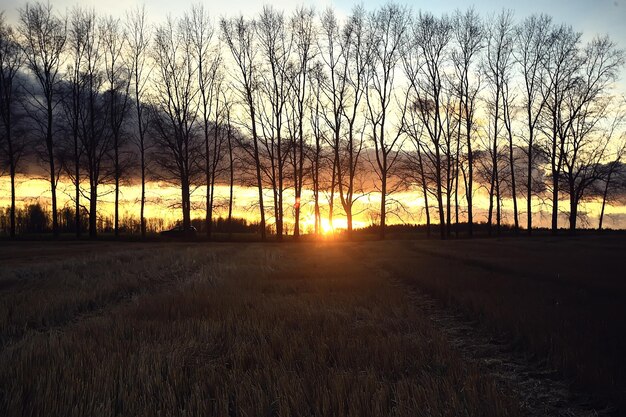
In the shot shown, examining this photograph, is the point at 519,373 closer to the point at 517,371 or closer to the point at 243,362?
the point at 517,371

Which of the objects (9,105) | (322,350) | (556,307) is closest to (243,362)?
(322,350)

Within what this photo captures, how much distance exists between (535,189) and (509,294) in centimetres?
3706

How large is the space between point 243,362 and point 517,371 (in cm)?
323

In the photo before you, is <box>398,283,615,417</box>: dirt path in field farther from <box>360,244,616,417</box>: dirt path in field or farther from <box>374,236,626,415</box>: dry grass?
<box>374,236,626,415</box>: dry grass

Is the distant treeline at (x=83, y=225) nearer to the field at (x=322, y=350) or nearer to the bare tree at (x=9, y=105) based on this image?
the bare tree at (x=9, y=105)

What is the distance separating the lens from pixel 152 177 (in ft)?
135

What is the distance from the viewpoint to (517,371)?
4.93m

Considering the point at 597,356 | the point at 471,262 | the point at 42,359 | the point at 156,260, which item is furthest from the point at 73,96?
the point at 597,356

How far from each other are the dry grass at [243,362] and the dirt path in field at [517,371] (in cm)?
38

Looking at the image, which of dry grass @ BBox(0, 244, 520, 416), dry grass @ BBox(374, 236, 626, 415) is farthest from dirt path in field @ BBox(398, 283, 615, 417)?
dry grass @ BBox(0, 244, 520, 416)

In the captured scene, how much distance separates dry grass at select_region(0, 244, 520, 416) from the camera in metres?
3.52

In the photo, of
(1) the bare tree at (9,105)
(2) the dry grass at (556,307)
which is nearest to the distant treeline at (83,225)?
(1) the bare tree at (9,105)

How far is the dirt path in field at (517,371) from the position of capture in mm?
3873

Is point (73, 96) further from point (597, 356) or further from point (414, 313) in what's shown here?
point (597, 356)
